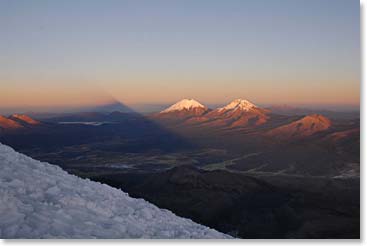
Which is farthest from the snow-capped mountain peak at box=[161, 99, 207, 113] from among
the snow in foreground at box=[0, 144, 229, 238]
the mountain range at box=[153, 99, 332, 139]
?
the snow in foreground at box=[0, 144, 229, 238]

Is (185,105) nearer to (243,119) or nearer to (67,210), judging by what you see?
(243,119)

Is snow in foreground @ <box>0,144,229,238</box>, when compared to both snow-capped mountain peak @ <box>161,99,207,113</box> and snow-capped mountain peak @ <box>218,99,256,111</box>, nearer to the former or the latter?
snow-capped mountain peak @ <box>161,99,207,113</box>

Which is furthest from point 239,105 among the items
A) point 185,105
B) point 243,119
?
point 185,105

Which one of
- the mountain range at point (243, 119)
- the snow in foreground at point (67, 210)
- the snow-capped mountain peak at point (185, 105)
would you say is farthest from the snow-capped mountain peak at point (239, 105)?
the snow in foreground at point (67, 210)

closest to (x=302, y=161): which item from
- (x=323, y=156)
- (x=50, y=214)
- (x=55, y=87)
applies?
(x=323, y=156)

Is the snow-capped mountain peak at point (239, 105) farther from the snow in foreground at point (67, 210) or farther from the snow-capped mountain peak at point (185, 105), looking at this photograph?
the snow in foreground at point (67, 210)
